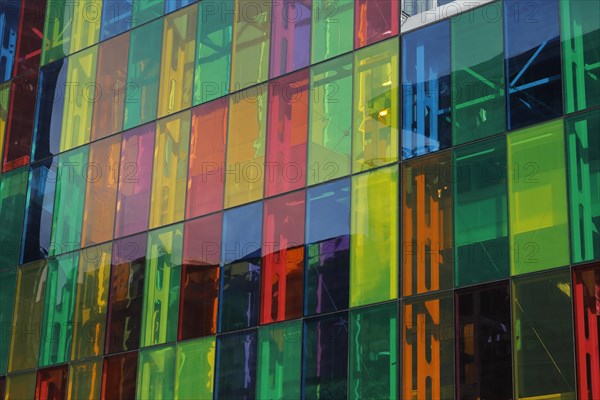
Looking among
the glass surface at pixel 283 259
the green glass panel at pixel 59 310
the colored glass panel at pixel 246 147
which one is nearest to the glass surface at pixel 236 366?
the glass surface at pixel 283 259

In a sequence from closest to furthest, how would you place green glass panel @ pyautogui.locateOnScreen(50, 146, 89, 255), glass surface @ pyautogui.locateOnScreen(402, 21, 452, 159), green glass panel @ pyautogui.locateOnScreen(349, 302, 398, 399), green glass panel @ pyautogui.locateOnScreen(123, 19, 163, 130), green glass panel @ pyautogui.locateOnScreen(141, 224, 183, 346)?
green glass panel @ pyautogui.locateOnScreen(349, 302, 398, 399) < glass surface @ pyautogui.locateOnScreen(402, 21, 452, 159) < green glass panel @ pyautogui.locateOnScreen(141, 224, 183, 346) < green glass panel @ pyautogui.locateOnScreen(123, 19, 163, 130) < green glass panel @ pyautogui.locateOnScreen(50, 146, 89, 255)

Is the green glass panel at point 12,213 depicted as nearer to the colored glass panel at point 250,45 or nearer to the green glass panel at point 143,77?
the green glass panel at point 143,77

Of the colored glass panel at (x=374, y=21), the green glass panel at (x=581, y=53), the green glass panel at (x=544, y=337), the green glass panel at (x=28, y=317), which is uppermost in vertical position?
the colored glass panel at (x=374, y=21)

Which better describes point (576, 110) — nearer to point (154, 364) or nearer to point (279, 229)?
point (279, 229)

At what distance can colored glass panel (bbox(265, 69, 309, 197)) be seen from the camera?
1139 inches

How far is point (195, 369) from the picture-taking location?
2933cm

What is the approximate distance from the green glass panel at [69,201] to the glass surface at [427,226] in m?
10.8

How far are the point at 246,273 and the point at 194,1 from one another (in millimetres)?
7944

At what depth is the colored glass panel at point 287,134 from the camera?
28.9 metres

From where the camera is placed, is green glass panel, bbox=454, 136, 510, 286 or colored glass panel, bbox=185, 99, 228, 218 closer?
green glass panel, bbox=454, 136, 510, 286

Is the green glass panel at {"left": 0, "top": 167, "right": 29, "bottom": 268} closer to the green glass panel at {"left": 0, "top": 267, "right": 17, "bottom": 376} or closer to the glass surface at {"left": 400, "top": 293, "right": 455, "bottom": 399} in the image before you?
the green glass panel at {"left": 0, "top": 267, "right": 17, "bottom": 376}

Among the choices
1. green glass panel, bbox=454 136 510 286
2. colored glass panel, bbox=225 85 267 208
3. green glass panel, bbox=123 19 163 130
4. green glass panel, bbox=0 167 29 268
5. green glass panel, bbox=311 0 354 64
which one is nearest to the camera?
green glass panel, bbox=454 136 510 286

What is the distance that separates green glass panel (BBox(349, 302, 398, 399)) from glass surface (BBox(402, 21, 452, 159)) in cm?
339

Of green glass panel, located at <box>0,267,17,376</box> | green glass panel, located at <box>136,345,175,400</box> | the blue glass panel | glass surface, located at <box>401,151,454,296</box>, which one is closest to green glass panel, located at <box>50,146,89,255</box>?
green glass panel, located at <box>0,267,17,376</box>
